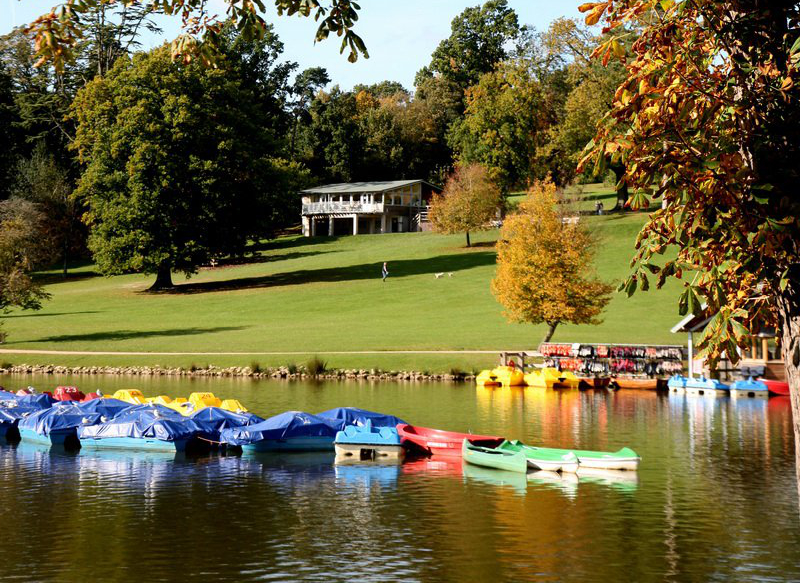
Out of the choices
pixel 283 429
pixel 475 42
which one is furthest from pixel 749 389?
pixel 475 42

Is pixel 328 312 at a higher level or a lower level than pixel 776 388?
higher

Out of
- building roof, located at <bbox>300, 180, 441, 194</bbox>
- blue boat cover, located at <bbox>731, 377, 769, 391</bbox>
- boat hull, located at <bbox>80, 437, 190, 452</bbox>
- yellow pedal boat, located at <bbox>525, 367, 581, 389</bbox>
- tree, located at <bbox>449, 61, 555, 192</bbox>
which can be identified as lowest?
boat hull, located at <bbox>80, 437, 190, 452</bbox>

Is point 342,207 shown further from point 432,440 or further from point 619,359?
point 432,440

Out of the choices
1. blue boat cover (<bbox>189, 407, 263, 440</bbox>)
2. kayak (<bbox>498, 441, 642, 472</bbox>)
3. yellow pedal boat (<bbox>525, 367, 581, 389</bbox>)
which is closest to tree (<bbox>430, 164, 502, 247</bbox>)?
yellow pedal boat (<bbox>525, 367, 581, 389</bbox>)

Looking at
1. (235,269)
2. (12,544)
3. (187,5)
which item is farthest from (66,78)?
(187,5)

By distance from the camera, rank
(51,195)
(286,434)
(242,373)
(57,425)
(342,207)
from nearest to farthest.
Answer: (286,434) < (57,425) < (242,373) < (51,195) < (342,207)

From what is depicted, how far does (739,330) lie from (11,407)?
114 ft

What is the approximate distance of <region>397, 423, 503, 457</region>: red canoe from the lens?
3228 cm

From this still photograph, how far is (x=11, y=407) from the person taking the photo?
3750 cm

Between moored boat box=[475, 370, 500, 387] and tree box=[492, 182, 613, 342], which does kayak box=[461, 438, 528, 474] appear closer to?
moored boat box=[475, 370, 500, 387]

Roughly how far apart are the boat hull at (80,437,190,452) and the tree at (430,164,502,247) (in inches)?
2658

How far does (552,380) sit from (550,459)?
2318 centimetres

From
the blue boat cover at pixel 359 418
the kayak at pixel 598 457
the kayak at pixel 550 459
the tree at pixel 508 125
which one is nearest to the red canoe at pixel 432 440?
the blue boat cover at pixel 359 418

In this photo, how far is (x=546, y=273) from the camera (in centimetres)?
5691
